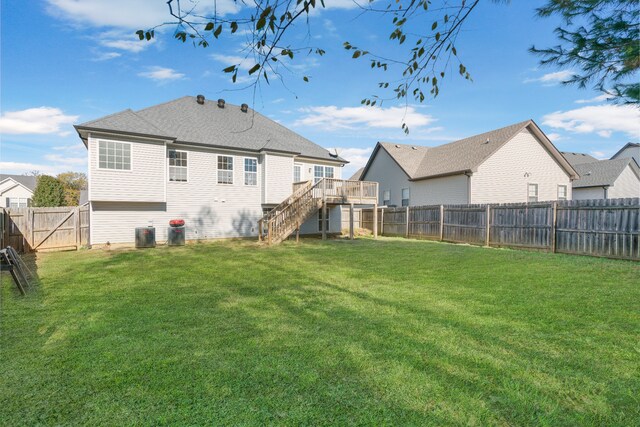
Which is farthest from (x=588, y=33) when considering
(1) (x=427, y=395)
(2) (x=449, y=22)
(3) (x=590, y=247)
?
(3) (x=590, y=247)

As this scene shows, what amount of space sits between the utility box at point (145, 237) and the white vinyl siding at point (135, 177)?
1.35 m

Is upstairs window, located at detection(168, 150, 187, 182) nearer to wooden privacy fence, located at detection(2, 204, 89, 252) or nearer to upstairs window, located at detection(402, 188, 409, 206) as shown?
wooden privacy fence, located at detection(2, 204, 89, 252)

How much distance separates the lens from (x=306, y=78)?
3357 millimetres

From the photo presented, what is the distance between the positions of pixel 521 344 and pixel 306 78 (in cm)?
360

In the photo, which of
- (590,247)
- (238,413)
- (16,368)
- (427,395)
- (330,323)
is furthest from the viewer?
(590,247)

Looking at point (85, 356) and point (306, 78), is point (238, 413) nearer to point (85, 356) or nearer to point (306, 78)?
point (85, 356)

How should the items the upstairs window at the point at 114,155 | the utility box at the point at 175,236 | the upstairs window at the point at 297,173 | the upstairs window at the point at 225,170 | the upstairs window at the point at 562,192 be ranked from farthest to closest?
the upstairs window at the point at 562,192
the upstairs window at the point at 297,173
the upstairs window at the point at 225,170
the utility box at the point at 175,236
the upstairs window at the point at 114,155

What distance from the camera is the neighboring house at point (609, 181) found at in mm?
26125

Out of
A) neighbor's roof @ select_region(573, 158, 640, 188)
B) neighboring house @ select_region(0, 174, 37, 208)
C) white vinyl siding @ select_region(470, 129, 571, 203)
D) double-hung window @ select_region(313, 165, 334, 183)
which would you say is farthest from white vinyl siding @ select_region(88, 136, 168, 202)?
neighboring house @ select_region(0, 174, 37, 208)

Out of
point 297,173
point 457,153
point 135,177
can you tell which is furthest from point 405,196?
point 135,177

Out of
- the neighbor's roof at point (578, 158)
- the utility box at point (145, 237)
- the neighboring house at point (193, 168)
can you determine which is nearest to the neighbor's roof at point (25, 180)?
the neighboring house at point (193, 168)

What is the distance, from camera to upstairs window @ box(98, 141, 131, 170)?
13.3 metres

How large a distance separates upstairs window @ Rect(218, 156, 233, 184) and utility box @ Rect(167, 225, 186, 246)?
10.9 feet

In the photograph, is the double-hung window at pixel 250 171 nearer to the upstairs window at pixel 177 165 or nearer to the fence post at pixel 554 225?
the upstairs window at pixel 177 165
